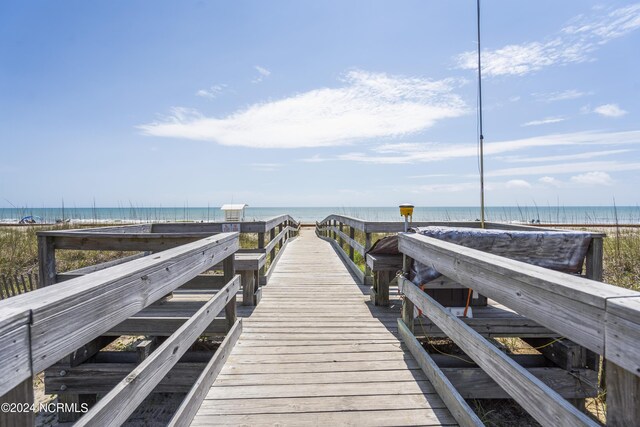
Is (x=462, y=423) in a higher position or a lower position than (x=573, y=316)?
lower

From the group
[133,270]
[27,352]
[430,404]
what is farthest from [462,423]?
[27,352]

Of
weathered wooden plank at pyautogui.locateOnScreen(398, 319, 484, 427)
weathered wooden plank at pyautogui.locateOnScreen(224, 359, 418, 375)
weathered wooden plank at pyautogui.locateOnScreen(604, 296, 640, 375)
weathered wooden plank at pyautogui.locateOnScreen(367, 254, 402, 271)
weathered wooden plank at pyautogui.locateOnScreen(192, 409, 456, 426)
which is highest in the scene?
weathered wooden plank at pyautogui.locateOnScreen(604, 296, 640, 375)

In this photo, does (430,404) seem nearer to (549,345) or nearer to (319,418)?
(319,418)

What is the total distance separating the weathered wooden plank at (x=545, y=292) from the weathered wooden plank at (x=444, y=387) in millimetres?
645

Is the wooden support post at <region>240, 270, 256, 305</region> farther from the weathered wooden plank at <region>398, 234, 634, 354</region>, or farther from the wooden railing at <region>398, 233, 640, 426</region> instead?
the weathered wooden plank at <region>398, 234, 634, 354</region>

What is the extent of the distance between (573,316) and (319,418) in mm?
1463

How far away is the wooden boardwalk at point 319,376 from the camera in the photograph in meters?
2.02

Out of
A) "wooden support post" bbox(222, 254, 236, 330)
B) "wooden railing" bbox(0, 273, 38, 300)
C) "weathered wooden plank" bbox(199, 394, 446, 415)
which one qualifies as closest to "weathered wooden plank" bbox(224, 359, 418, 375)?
"weathered wooden plank" bbox(199, 394, 446, 415)

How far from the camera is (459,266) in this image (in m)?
2.01

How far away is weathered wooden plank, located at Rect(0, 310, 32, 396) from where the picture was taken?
763mm

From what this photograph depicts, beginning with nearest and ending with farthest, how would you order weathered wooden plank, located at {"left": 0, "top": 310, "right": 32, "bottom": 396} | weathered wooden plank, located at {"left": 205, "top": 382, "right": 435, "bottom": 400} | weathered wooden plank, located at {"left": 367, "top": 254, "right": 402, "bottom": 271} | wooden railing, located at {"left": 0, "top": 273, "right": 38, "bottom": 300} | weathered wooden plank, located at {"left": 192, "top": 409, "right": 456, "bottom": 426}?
weathered wooden plank, located at {"left": 0, "top": 310, "right": 32, "bottom": 396}
weathered wooden plank, located at {"left": 192, "top": 409, "right": 456, "bottom": 426}
weathered wooden plank, located at {"left": 205, "top": 382, "right": 435, "bottom": 400}
weathered wooden plank, located at {"left": 367, "top": 254, "right": 402, "bottom": 271}
wooden railing, located at {"left": 0, "top": 273, "right": 38, "bottom": 300}

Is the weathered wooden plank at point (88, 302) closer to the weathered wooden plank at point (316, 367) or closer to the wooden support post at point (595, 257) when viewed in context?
the weathered wooden plank at point (316, 367)

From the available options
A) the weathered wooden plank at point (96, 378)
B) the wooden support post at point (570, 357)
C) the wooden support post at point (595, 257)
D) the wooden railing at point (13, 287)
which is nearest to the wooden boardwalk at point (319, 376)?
the weathered wooden plank at point (96, 378)

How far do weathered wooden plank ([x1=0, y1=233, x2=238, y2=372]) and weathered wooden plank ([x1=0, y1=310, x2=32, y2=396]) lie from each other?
0.07 ft
